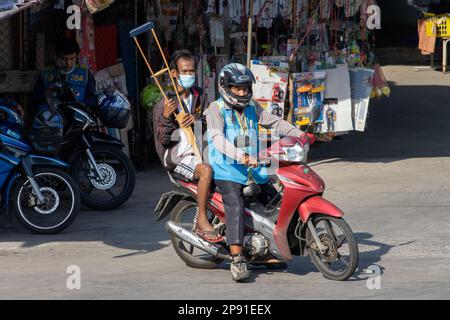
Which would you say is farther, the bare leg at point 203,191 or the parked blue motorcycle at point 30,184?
the parked blue motorcycle at point 30,184

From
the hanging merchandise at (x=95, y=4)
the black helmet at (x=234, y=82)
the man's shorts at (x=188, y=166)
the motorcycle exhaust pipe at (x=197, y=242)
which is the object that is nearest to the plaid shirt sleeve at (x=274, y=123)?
the black helmet at (x=234, y=82)

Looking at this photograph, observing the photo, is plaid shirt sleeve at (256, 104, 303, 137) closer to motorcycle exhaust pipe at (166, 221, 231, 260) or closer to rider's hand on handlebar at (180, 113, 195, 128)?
rider's hand on handlebar at (180, 113, 195, 128)

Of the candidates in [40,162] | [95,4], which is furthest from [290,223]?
[95,4]

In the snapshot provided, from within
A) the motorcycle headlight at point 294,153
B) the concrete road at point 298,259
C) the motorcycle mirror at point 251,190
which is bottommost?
the concrete road at point 298,259

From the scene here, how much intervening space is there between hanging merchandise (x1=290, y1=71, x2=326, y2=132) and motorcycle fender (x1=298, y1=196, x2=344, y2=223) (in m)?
5.69

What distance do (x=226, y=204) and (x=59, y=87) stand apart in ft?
13.0

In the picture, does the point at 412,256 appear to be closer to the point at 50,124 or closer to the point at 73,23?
the point at 50,124

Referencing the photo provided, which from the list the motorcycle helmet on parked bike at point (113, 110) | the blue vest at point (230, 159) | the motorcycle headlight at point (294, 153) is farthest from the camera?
the motorcycle helmet on parked bike at point (113, 110)

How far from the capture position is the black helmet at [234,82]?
7637 mm

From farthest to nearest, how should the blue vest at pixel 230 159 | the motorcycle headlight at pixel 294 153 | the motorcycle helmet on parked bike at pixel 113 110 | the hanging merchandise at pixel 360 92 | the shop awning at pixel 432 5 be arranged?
the shop awning at pixel 432 5
the hanging merchandise at pixel 360 92
the motorcycle helmet on parked bike at pixel 113 110
the blue vest at pixel 230 159
the motorcycle headlight at pixel 294 153

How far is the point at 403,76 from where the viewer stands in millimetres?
21875

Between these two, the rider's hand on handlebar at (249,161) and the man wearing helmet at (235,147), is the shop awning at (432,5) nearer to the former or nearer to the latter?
the man wearing helmet at (235,147)

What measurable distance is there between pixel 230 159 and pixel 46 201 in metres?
2.57

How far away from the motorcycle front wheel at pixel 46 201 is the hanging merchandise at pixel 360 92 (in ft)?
16.5
